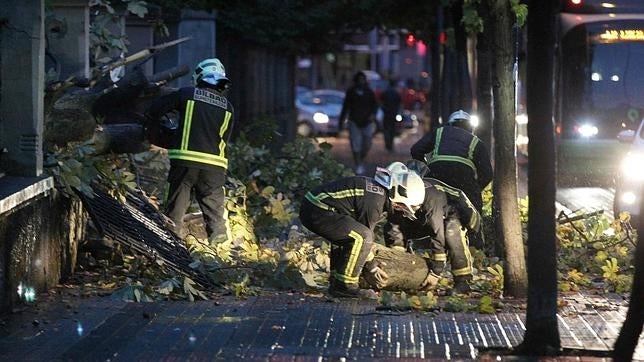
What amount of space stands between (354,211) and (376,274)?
0.55 metres

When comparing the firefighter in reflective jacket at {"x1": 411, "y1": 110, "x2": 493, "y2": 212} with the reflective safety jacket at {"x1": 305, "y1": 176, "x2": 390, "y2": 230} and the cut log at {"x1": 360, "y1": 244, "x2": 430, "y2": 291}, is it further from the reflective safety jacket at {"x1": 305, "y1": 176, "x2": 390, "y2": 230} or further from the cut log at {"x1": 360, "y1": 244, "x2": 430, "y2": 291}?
the reflective safety jacket at {"x1": 305, "y1": 176, "x2": 390, "y2": 230}

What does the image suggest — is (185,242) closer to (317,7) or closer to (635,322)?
(635,322)

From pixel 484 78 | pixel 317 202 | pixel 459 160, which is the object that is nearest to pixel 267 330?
pixel 317 202

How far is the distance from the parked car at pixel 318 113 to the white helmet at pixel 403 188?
29.1 meters

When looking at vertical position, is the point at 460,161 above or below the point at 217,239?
above

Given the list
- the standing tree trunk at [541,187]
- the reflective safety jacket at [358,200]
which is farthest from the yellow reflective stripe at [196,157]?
the standing tree trunk at [541,187]

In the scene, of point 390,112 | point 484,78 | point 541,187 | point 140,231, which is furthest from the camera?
point 390,112

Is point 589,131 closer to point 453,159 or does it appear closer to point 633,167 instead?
point 633,167

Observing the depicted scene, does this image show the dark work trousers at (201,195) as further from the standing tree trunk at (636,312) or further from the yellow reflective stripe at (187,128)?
the standing tree trunk at (636,312)

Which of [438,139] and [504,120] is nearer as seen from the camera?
[504,120]

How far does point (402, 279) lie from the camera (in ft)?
38.3

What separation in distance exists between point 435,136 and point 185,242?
8.78ft

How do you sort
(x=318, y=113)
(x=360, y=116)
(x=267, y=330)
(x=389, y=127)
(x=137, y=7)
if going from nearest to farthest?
(x=267, y=330) < (x=137, y=7) < (x=360, y=116) < (x=389, y=127) < (x=318, y=113)

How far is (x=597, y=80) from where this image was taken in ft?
83.1
